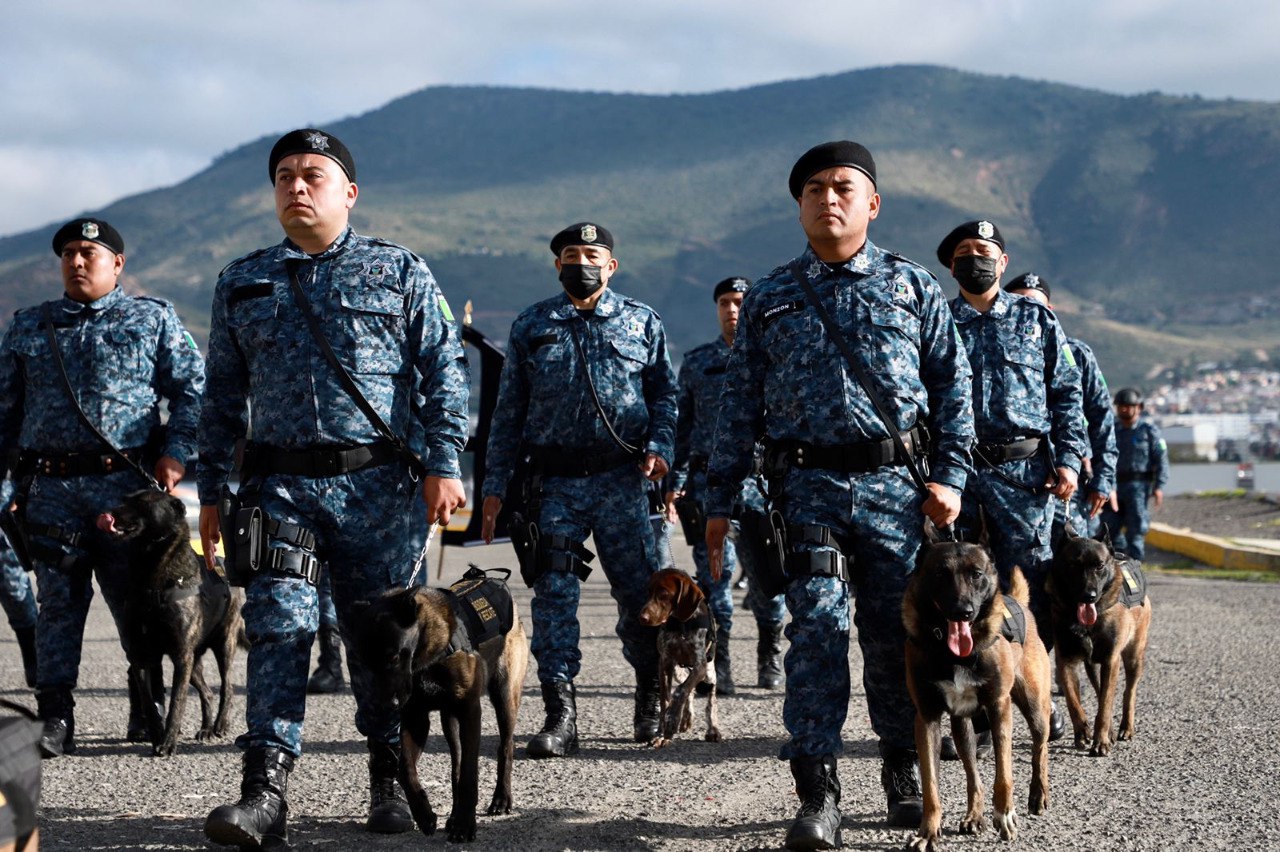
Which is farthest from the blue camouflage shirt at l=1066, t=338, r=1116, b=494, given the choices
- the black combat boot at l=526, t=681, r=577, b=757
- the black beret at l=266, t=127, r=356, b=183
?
Answer: the black beret at l=266, t=127, r=356, b=183

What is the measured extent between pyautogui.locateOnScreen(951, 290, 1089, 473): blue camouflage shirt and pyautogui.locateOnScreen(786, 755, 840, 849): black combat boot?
286cm

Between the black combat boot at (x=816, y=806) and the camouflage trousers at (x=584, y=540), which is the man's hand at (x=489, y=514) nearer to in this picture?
the camouflage trousers at (x=584, y=540)

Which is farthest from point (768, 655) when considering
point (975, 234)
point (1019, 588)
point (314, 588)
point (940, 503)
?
point (314, 588)

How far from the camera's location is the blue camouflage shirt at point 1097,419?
8.55m

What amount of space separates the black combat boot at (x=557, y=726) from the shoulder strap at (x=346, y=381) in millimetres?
2036

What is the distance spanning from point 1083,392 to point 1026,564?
146 centimetres

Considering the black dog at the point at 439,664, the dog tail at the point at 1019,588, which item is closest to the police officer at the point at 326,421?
the black dog at the point at 439,664

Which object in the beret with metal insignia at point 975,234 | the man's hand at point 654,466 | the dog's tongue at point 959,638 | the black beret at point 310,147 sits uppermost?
the beret with metal insignia at point 975,234

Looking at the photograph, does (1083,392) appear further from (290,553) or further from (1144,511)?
(1144,511)

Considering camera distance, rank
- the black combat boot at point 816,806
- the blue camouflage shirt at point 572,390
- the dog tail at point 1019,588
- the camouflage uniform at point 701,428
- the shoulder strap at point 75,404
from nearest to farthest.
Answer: the black combat boot at point 816,806 → the dog tail at point 1019,588 → the shoulder strap at point 75,404 → the blue camouflage shirt at point 572,390 → the camouflage uniform at point 701,428

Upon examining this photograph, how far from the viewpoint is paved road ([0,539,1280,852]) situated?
5305 mm

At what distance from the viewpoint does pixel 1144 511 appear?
1602 centimetres

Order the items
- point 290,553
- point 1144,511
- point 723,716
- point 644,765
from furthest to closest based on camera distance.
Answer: point 1144,511, point 723,716, point 644,765, point 290,553

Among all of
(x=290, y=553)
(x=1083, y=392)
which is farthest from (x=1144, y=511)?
(x=290, y=553)
